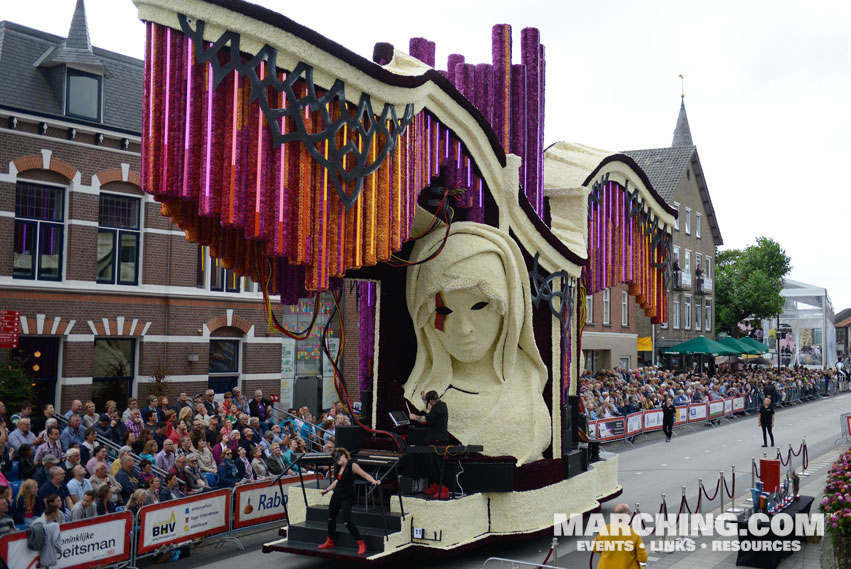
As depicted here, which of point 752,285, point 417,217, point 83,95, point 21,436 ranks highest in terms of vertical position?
point 83,95

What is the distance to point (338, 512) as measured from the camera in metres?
10.3

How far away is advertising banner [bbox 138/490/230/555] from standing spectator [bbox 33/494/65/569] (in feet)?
4.68

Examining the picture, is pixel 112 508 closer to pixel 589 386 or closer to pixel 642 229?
pixel 642 229

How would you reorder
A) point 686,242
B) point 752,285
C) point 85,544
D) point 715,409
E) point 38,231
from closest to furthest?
point 85,544 < point 38,231 < point 715,409 < point 686,242 < point 752,285

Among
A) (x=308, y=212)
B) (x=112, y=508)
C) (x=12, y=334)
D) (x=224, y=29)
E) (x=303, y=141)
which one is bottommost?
(x=112, y=508)

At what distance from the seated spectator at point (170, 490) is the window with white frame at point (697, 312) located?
44.3m

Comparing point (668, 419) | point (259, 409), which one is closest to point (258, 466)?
point (259, 409)

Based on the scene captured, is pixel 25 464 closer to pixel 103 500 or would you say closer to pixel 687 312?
pixel 103 500

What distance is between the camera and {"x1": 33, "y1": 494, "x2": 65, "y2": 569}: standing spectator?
→ 9320mm

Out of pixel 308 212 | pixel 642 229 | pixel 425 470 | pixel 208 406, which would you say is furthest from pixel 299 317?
pixel 308 212

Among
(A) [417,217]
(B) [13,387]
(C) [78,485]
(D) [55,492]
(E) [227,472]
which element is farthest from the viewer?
(B) [13,387]

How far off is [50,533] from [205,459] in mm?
4195

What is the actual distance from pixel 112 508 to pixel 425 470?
4263 mm

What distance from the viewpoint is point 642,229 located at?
16.5 metres
